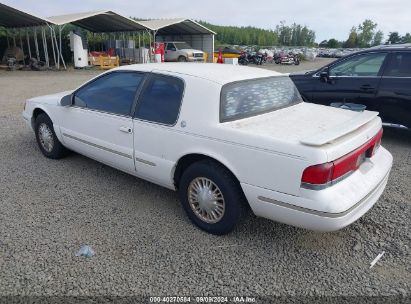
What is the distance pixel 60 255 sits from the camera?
293cm

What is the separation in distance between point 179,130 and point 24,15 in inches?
864

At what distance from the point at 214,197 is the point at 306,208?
87 centimetres

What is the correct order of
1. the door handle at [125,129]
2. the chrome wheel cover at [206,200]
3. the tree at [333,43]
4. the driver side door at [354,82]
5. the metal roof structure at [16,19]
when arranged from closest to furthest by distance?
the chrome wheel cover at [206,200]
the door handle at [125,129]
the driver side door at [354,82]
the metal roof structure at [16,19]
the tree at [333,43]

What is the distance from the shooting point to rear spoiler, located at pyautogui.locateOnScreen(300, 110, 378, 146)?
2539mm

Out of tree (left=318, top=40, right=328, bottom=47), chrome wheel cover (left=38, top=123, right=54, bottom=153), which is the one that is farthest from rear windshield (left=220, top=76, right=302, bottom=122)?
tree (left=318, top=40, right=328, bottom=47)

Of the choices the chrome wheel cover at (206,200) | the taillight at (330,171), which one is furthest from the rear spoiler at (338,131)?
the chrome wheel cover at (206,200)

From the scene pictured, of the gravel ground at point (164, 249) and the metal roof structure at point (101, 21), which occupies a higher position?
the metal roof structure at point (101, 21)

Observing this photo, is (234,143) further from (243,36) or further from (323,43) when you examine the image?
(323,43)

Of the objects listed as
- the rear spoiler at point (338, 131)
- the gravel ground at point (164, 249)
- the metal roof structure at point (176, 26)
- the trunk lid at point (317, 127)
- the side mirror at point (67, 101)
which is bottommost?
the gravel ground at point (164, 249)

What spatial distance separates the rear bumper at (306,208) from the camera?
2.57 meters

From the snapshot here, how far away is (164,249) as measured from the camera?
9.99ft

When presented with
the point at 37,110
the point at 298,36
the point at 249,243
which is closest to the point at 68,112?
the point at 37,110

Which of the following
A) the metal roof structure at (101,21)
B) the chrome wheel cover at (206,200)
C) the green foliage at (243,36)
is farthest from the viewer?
the green foliage at (243,36)

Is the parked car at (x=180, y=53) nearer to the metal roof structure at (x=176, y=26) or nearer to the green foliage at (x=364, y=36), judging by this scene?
the metal roof structure at (x=176, y=26)
